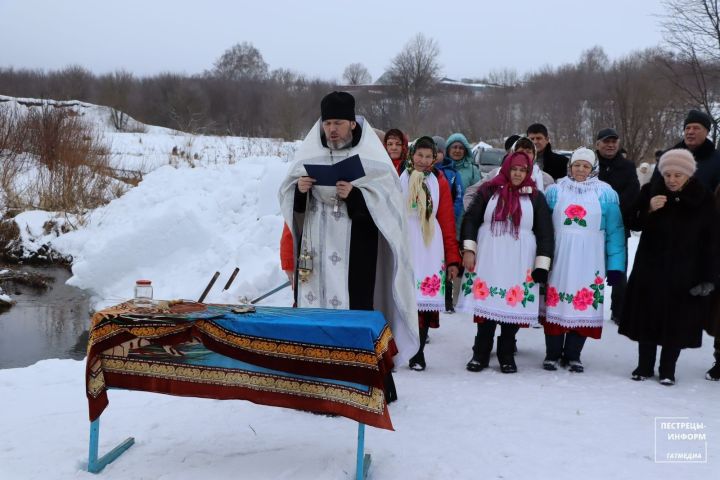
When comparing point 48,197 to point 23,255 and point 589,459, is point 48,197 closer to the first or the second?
point 23,255

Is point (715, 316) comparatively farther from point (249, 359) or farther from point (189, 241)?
point (189, 241)

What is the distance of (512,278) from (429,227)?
760 millimetres

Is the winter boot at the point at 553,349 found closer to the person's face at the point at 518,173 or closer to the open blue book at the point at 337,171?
the person's face at the point at 518,173

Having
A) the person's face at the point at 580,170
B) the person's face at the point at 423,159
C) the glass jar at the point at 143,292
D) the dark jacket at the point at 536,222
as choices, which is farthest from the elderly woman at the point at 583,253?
the glass jar at the point at 143,292

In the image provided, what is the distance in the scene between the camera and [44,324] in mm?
8109

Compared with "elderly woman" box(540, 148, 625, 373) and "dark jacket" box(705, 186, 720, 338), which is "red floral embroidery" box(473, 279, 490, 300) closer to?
"elderly woman" box(540, 148, 625, 373)

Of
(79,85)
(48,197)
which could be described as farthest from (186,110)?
(48,197)

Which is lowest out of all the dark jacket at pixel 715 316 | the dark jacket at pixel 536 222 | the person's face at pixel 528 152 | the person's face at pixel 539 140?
the dark jacket at pixel 715 316

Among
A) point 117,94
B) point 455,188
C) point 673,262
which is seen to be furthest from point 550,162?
point 117,94

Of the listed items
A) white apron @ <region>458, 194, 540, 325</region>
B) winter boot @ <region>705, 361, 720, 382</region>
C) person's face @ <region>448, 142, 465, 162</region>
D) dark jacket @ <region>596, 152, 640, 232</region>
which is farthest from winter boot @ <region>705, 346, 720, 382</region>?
person's face @ <region>448, 142, 465, 162</region>

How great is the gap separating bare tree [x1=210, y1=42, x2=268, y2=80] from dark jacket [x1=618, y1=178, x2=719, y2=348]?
61.3 m

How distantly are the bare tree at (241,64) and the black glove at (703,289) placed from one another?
6164 cm

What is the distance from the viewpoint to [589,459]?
130 inches

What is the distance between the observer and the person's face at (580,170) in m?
4.89
